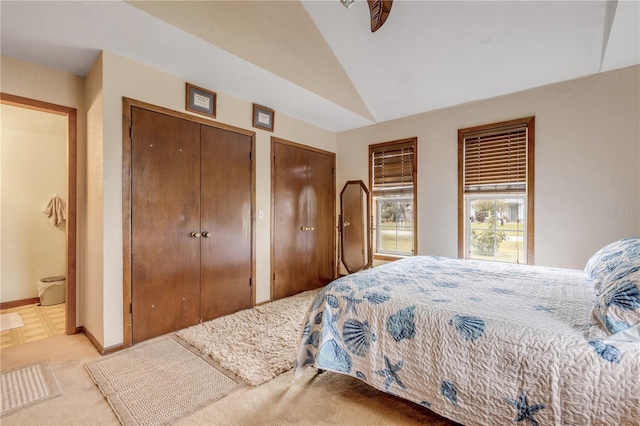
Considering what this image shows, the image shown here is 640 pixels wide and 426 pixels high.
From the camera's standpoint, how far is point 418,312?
1.51 m

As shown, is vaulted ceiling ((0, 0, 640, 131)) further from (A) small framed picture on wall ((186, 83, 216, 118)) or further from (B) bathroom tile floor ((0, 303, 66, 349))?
(B) bathroom tile floor ((0, 303, 66, 349))

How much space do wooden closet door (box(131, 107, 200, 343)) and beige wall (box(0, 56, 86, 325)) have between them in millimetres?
655

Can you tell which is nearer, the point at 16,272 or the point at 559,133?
the point at 559,133

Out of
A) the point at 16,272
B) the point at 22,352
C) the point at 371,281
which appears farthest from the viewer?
the point at 16,272

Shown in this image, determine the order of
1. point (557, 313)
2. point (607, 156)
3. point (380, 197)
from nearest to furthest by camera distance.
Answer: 1. point (557, 313)
2. point (607, 156)
3. point (380, 197)

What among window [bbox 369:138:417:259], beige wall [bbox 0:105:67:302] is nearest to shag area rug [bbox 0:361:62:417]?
beige wall [bbox 0:105:67:302]

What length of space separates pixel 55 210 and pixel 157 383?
10.2 feet

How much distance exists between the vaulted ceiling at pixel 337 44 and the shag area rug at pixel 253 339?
2380 mm

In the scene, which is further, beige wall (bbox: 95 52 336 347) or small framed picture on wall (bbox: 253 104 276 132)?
small framed picture on wall (bbox: 253 104 276 132)

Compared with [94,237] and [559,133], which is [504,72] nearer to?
[559,133]

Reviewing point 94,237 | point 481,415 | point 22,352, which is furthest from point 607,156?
point 22,352

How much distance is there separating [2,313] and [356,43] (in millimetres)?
4910

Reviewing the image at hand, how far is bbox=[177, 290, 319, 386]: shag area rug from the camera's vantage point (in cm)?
208

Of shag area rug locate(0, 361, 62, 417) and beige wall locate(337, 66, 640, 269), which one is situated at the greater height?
beige wall locate(337, 66, 640, 269)
